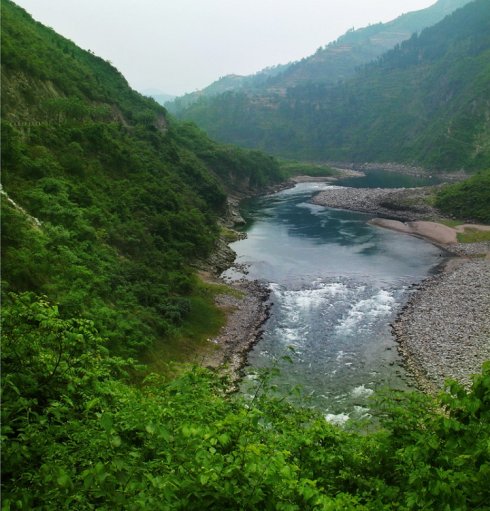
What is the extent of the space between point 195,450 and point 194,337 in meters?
33.0

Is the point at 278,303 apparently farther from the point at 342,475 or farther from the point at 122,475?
the point at 122,475

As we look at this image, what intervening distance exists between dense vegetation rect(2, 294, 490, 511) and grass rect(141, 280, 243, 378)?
18183 mm

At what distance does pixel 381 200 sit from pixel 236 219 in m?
39.0

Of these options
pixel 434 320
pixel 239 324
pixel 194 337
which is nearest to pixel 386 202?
pixel 434 320

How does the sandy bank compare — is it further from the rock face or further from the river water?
the rock face

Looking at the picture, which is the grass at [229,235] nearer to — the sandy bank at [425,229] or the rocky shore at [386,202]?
the sandy bank at [425,229]

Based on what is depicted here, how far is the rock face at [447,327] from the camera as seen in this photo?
3359 cm

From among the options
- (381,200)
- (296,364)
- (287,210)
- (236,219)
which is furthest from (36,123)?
→ (381,200)

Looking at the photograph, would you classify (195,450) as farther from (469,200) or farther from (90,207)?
(469,200)

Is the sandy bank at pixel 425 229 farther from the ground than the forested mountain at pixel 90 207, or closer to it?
closer to it

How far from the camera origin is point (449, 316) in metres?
43.8

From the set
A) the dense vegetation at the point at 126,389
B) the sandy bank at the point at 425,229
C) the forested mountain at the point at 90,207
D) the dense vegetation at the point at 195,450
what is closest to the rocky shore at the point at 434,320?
the sandy bank at the point at 425,229

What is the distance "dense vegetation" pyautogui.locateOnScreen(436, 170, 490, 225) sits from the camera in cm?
8681

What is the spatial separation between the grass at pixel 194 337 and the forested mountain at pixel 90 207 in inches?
36.0
